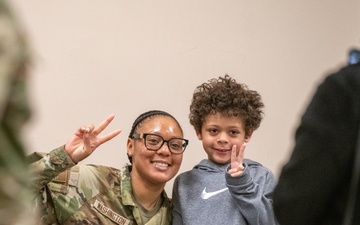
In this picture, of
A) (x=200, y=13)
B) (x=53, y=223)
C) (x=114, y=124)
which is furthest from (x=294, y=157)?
(x=200, y=13)

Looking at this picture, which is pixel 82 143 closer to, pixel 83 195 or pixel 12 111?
pixel 83 195

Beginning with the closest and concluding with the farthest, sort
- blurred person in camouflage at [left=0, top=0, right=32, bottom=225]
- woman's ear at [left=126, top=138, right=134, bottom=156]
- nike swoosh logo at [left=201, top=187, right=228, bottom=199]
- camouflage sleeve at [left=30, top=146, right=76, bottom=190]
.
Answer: blurred person in camouflage at [left=0, top=0, right=32, bottom=225]
camouflage sleeve at [left=30, top=146, right=76, bottom=190]
nike swoosh logo at [left=201, top=187, right=228, bottom=199]
woman's ear at [left=126, top=138, right=134, bottom=156]

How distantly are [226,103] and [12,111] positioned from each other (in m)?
1.48

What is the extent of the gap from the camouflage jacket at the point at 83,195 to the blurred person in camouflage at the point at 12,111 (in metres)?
1.18

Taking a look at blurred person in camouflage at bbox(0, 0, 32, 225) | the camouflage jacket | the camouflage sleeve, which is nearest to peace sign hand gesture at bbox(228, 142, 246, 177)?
the camouflage jacket

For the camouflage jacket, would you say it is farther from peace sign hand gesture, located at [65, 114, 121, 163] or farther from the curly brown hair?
the curly brown hair

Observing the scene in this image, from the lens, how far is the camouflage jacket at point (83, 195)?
57.4 inches

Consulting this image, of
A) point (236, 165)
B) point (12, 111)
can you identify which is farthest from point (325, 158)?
point (236, 165)

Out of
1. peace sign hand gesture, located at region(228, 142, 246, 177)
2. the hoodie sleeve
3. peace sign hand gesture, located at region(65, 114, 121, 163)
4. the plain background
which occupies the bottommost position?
the hoodie sleeve

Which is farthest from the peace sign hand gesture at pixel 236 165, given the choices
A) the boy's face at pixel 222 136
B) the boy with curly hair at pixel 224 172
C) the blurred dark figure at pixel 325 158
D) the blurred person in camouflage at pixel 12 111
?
the blurred person in camouflage at pixel 12 111

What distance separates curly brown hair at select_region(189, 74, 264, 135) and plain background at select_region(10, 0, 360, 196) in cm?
16

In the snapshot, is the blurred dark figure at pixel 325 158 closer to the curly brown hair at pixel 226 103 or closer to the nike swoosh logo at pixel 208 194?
the nike swoosh logo at pixel 208 194

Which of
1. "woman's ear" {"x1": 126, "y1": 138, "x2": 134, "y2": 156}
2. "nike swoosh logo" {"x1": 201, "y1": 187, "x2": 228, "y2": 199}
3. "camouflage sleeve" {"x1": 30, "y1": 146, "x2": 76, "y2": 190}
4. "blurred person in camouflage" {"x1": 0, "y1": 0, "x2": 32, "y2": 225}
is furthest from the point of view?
"woman's ear" {"x1": 126, "y1": 138, "x2": 134, "y2": 156}

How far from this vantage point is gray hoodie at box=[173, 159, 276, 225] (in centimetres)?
152
